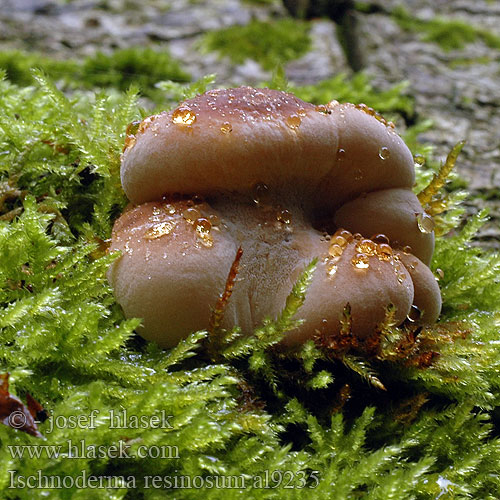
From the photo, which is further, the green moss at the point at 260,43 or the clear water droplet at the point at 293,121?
the green moss at the point at 260,43

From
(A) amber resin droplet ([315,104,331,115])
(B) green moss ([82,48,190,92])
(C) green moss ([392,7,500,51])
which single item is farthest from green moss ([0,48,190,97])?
(A) amber resin droplet ([315,104,331,115])

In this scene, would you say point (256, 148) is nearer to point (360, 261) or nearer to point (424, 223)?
point (360, 261)

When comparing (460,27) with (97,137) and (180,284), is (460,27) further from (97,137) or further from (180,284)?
(180,284)

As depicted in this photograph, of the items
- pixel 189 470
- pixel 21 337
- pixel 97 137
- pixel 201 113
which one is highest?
pixel 201 113

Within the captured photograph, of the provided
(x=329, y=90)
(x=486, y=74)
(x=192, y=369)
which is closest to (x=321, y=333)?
(x=192, y=369)

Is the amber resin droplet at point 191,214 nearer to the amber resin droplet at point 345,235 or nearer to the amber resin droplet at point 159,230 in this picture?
the amber resin droplet at point 159,230

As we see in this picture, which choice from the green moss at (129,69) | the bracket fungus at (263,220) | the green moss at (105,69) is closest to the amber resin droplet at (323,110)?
the bracket fungus at (263,220)

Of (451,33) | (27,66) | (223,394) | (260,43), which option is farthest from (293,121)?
(451,33)
